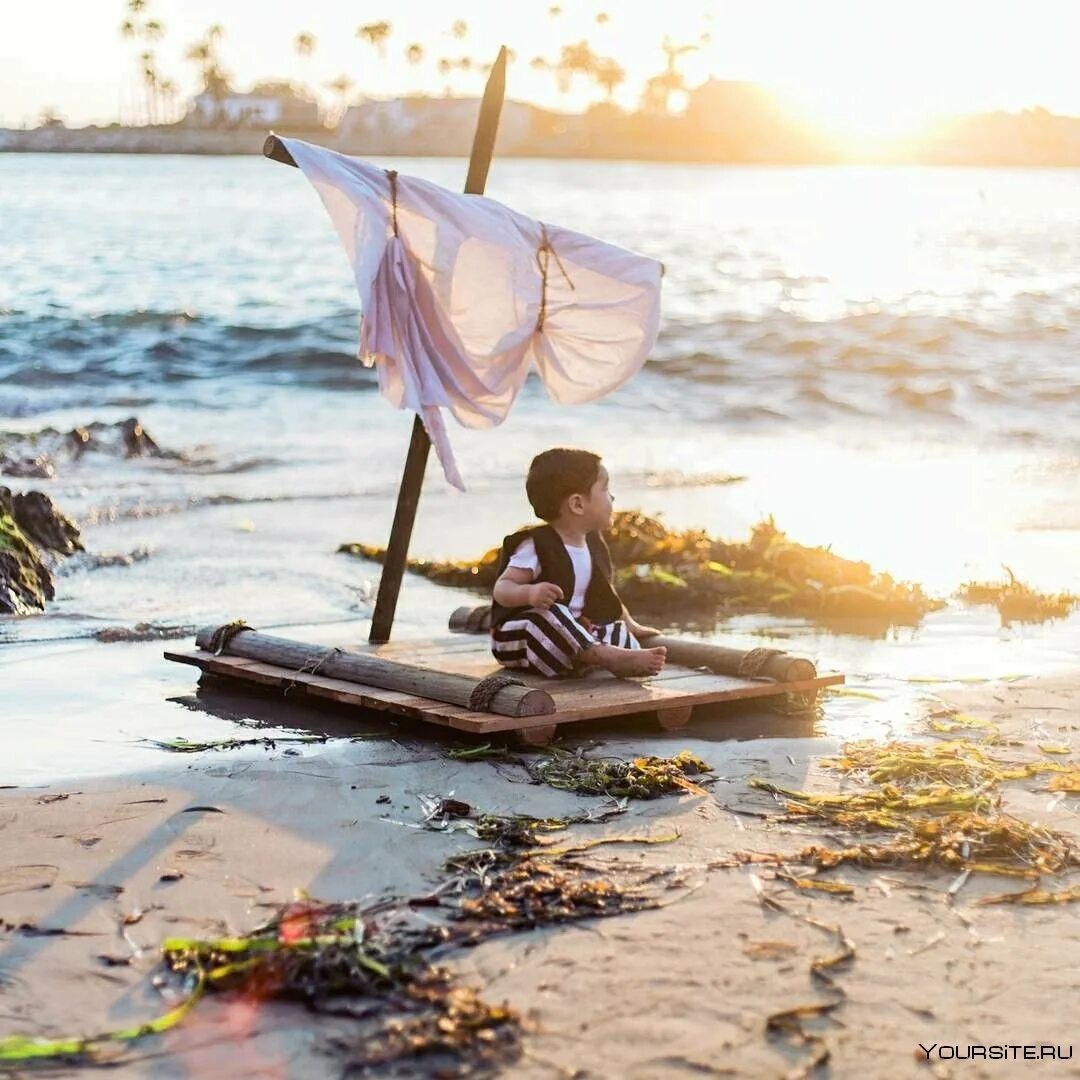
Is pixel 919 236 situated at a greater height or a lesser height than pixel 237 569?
greater

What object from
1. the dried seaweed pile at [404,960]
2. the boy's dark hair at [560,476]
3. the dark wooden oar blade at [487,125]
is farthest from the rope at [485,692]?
the dark wooden oar blade at [487,125]

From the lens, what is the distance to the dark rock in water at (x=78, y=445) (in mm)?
16641

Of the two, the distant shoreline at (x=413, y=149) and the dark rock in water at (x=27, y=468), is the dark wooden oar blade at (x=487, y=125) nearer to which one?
the dark rock in water at (x=27, y=468)

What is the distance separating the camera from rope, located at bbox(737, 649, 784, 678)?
23.7 feet

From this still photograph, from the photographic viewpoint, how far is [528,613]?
7.08m

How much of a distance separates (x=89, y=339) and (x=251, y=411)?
8.78 meters

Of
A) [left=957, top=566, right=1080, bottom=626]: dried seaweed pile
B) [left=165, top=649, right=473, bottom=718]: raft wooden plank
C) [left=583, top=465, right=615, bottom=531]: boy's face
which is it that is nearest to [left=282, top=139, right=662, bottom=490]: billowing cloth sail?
[left=583, top=465, right=615, bottom=531]: boy's face

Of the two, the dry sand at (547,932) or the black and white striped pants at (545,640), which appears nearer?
the dry sand at (547,932)

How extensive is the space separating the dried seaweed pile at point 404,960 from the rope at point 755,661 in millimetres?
2486

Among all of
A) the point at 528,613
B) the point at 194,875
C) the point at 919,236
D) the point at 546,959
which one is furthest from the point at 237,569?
the point at 919,236

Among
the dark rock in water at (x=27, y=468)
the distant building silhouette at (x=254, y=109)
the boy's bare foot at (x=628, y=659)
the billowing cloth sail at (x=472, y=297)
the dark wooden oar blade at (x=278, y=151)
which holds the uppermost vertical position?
the distant building silhouette at (x=254, y=109)

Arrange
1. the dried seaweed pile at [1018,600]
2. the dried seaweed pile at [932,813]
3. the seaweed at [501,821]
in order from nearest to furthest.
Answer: the dried seaweed pile at [932,813] → the seaweed at [501,821] → the dried seaweed pile at [1018,600]

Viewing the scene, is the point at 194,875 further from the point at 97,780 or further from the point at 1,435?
the point at 1,435

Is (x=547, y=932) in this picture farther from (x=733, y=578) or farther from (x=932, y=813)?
(x=733, y=578)
